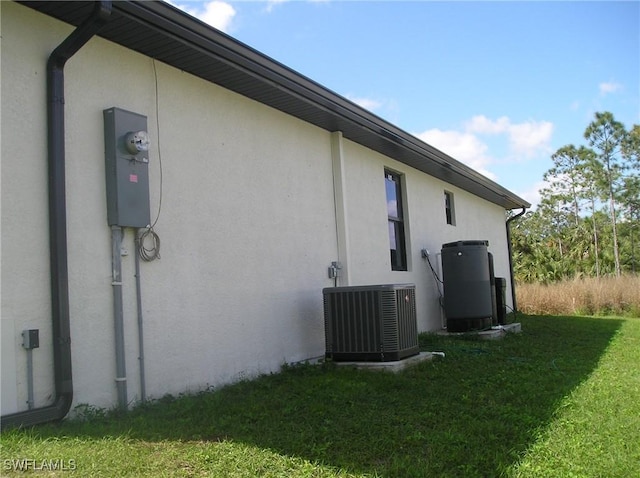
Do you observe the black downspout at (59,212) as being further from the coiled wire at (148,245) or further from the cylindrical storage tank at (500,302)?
the cylindrical storage tank at (500,302)

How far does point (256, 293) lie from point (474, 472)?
12.4 ft

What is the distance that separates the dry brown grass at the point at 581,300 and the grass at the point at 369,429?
12.4 metres

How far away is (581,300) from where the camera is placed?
19203 mm

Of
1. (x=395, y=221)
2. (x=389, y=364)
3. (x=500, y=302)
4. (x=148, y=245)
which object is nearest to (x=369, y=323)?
(x=389, y=364)

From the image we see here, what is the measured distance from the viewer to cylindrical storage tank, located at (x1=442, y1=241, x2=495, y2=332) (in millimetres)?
10953

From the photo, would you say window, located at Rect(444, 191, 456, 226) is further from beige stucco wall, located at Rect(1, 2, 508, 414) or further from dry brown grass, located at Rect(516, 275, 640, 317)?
dry brown grass, located at Rect(516, 275, 640, 317)

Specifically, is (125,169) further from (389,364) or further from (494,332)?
(494,332)

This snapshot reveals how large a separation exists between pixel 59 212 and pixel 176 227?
1452 mm

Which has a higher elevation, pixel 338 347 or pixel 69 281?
pixel 69 281

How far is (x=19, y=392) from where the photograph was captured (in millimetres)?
4250

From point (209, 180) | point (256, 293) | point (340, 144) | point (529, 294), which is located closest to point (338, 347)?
point (256, 293)

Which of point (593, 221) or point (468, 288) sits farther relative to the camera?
point (593, 221)

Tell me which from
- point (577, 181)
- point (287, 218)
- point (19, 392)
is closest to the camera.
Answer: point (19, 392)

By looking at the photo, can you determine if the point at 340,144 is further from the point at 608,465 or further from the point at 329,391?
the point at 608,465
